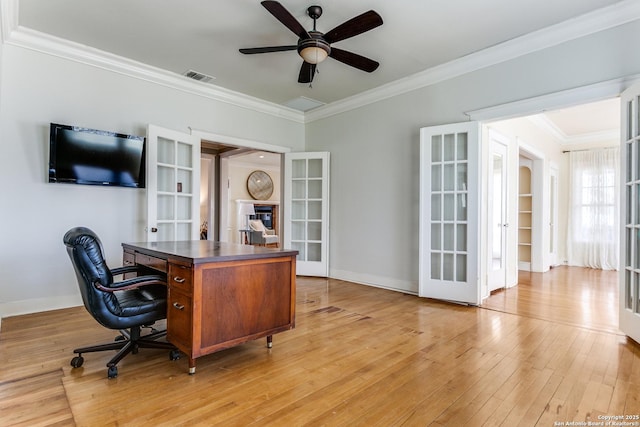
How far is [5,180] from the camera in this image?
3.27 metres

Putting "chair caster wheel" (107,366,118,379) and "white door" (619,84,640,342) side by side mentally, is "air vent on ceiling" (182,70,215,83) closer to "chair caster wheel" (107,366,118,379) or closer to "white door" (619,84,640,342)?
"chair caster wheel" (107,366,118,379)

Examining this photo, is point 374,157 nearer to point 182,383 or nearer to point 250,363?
point 250,363

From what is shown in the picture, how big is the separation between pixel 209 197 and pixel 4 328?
492 cm

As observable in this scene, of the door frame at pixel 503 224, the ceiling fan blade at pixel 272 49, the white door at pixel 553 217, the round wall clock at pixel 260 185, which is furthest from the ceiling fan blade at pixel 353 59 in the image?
the round wall clock at pixel 260 185

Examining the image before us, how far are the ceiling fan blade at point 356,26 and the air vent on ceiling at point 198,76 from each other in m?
2.16

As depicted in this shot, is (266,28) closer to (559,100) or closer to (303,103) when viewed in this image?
(303,103)

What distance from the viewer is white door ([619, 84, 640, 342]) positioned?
2711mm

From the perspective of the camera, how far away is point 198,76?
173 inches

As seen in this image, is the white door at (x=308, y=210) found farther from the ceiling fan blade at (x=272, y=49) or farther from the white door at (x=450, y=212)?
the ceiling fan blade at (x=272, y=49)

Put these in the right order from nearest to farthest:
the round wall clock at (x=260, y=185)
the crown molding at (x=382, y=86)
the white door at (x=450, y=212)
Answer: the crown molding at (x=382, y=86), the white door at (x=450, y=212), the round wall clock at (x=260, y=185)

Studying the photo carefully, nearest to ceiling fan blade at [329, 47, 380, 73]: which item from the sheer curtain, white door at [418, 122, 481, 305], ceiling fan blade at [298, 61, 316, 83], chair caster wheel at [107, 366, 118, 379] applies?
ceiling fan blade at [298, 61, 316, 83]

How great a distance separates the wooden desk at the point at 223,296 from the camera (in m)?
2.08

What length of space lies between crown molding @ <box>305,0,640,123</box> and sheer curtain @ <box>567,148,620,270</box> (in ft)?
16.2

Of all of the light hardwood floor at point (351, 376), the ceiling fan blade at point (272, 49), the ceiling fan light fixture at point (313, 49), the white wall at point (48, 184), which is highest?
the ceiling fan blade at point (272, 49)
